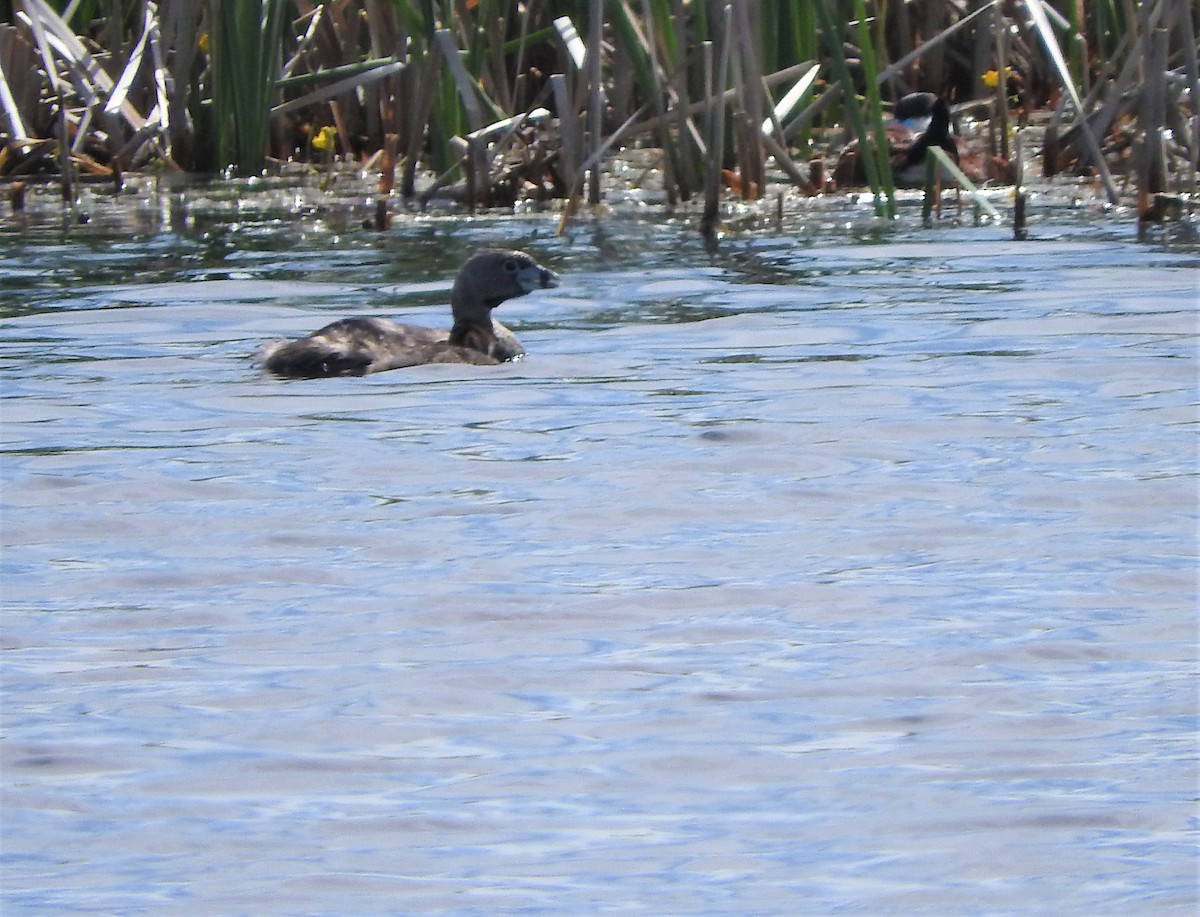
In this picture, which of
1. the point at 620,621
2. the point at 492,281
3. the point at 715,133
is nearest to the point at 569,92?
the point at 715,133

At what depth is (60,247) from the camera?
11203 mm

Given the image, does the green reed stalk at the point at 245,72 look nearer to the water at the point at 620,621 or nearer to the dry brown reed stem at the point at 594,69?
the dry brown reed stem at the point at 594,69

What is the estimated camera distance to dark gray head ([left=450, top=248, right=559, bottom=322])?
8.65 m

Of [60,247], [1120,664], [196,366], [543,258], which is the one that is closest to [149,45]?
[60,247]

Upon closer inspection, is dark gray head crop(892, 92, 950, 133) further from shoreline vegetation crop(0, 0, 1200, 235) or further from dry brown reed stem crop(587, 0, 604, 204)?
Result: dry brown reed stem crop(587, 0, 604, 204)

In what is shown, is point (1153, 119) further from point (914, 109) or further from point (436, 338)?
point (914, 109)

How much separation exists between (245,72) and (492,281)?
4102 millimetres

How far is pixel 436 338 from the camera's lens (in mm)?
Answer: 8320

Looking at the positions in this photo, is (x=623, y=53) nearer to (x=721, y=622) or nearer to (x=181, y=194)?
(x=181, y=194)

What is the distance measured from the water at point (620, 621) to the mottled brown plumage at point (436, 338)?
0.10 meters

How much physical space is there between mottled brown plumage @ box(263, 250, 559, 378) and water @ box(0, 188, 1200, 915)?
0.10 m

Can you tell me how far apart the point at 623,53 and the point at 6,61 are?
3507 mm

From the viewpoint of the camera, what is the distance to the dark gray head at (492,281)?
865 centimetres

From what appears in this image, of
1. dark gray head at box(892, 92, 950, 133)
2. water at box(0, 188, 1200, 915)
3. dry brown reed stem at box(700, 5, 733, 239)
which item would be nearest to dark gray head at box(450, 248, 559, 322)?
water at box(0, 188, 1200, 915)
